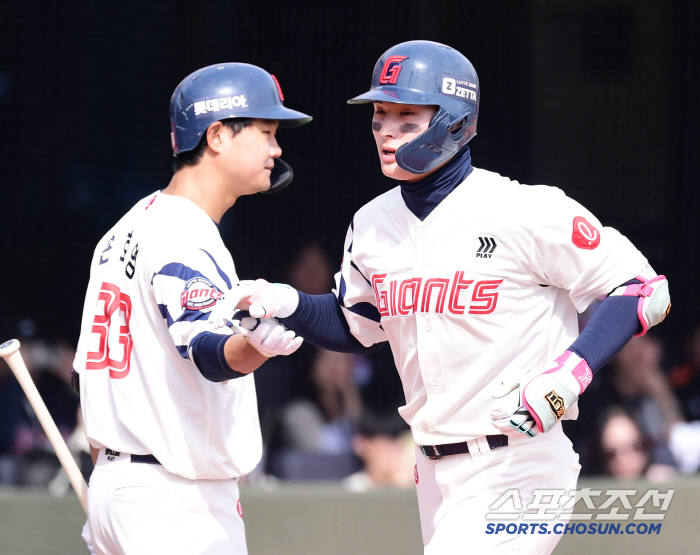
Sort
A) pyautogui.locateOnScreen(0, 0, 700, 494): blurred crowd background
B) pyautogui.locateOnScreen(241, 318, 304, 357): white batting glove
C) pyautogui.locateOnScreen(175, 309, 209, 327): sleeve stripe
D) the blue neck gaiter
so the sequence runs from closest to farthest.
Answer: pyautogui.locateOnScreen(241, 318, 304, 357): white batting glove < pyautogui.locateOnScreen(175, 309, 209, 327): sleeve stripe < the blue neck gaiter < pyautogui.locateOnScreen(0, 0, 700, 494): blurred crowd background

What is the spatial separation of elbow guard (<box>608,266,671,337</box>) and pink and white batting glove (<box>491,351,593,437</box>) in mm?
240

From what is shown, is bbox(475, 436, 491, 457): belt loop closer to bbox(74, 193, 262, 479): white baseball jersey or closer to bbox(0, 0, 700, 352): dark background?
bbox(74, 193, 262, 479): white baseball jersey

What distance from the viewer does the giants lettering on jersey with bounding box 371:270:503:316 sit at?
9.18ft

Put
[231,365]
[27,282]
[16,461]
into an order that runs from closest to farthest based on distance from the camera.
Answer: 1. [231,365]
2. [16,461]
3. [27,282]

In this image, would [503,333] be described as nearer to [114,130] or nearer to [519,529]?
[519,529]

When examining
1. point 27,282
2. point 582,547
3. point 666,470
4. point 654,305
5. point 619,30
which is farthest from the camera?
point 619,30

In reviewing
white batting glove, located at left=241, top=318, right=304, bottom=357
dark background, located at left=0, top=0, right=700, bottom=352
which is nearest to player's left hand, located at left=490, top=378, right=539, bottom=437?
white batting glove, located at left=241, top=318, right=304, bottom=357

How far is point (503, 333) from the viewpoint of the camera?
2.79 m

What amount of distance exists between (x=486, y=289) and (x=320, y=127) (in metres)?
4.96

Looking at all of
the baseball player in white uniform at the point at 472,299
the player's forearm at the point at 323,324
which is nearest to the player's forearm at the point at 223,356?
the baseball player in white uniform at the point at 472,299

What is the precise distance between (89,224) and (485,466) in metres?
5.24

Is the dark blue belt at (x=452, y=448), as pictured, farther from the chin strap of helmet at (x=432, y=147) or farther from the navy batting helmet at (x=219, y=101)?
the navy batting helmet at (x=219, y=101)

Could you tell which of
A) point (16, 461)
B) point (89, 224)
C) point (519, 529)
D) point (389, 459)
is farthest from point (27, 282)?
point (519, 529)

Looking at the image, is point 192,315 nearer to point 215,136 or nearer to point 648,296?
point 215,136
